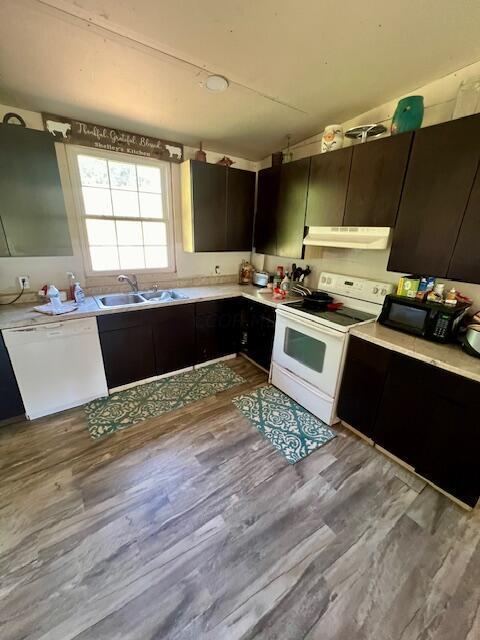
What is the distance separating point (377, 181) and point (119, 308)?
2305 millimetres

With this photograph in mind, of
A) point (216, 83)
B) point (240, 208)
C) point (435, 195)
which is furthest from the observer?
point (240, 208)

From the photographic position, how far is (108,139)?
2350 millimetres

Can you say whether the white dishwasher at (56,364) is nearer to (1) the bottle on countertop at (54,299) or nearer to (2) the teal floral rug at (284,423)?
(1) the bottle on countertop at (54,299)

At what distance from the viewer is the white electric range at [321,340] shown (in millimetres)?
2016

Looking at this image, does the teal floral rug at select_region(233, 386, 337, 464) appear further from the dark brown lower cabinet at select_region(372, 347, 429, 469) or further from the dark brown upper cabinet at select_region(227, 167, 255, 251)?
the dark brown upper cabinet at select_region(227, 167, 255, 251)

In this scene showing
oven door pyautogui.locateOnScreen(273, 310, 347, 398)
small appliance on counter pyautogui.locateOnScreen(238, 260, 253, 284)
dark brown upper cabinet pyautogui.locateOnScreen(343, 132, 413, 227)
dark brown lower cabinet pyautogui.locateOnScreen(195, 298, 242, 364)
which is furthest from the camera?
small appliance on counter pyautogui.locateOnScreen(238, 260, 253, 284)

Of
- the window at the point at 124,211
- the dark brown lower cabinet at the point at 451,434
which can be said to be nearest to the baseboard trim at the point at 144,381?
the window at the point at 124,211

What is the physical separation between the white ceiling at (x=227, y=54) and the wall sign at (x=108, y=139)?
0.33ft

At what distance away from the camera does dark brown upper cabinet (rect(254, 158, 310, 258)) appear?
7.97ft

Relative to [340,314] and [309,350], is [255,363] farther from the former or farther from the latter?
[340,314]

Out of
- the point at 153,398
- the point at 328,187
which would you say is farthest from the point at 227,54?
the point at 153,398

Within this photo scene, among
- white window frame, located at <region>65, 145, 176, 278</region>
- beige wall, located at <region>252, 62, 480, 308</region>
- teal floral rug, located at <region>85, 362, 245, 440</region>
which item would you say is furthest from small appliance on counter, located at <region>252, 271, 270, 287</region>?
teal floral rug, located at <region>85, 362, 245, 440</region>

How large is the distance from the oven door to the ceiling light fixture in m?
1.74

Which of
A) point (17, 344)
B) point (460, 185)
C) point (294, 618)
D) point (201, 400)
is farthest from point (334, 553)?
point (17, 344)
